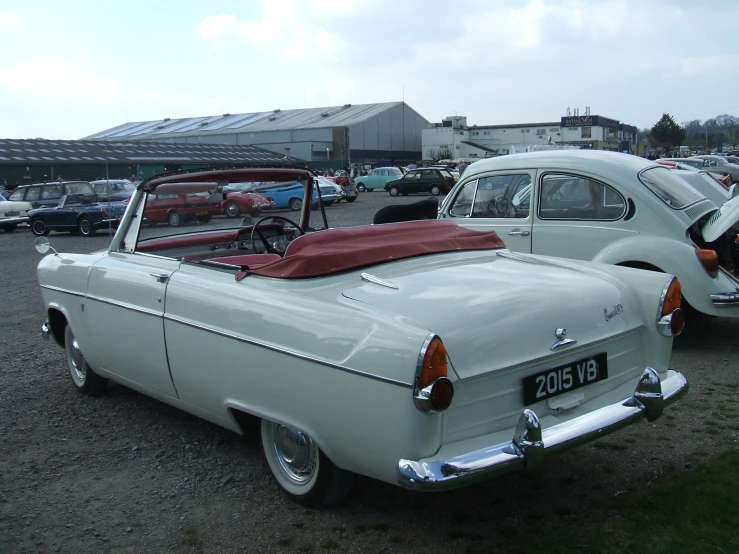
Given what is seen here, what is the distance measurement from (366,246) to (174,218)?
161cm

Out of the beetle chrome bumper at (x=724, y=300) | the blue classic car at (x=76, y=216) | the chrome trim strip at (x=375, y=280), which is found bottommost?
the blue classic car at (x=76, y=216)

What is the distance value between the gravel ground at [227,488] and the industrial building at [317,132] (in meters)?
52.9

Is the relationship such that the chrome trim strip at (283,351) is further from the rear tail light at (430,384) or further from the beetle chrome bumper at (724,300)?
the beetle chrome bumper at (724,300)

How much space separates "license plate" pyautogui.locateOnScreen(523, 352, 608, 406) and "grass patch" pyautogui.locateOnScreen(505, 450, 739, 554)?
57cm

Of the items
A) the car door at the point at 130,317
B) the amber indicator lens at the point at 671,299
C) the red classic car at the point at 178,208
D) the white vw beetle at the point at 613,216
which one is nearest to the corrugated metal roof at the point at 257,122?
the white vw beetle at the point at 613,216

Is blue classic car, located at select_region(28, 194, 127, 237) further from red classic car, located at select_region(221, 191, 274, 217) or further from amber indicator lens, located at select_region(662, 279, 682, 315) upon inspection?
amber indicator lens, located at select_region(662, 279, 682, 315)

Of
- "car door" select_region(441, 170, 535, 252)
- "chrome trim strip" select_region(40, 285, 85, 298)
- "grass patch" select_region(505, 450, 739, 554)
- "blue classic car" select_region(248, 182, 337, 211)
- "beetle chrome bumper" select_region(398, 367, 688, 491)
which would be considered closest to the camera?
"beetle chrome bumper" select_region(398, 367, 688, 491)

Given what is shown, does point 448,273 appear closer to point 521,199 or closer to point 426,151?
point 521,199

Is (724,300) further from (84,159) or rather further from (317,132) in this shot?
(317,132)

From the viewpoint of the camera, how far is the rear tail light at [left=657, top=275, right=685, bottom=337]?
11.2 ft

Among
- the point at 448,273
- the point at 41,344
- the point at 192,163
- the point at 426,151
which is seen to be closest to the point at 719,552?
the point at 448,273

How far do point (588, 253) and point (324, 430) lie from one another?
12.7 feet

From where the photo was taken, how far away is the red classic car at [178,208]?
445cm

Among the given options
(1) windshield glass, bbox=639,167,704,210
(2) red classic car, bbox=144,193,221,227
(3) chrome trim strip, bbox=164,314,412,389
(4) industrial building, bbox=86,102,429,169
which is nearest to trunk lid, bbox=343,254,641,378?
(3) chrome trim strip, bbox=164,314,412,389
